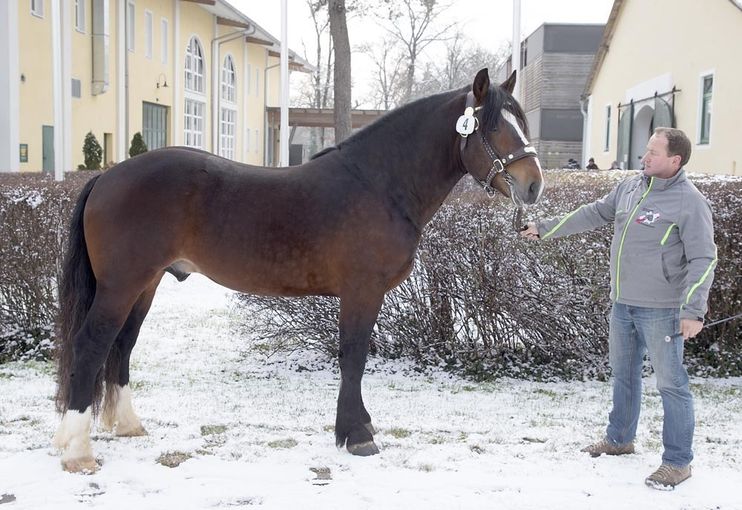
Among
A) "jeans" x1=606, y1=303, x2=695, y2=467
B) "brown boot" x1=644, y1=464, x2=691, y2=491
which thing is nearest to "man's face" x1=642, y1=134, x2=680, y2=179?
"jeans" x1=606, y1=303, x2=695, y2=467

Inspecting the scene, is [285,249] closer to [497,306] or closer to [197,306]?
[497,306]

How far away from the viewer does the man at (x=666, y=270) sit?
12.5ft

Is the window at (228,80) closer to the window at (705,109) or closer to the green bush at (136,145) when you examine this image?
the green bush at (136,145)

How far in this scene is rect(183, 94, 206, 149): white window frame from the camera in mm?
28969

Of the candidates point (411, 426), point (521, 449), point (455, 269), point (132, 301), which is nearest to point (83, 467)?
point (132, 301)

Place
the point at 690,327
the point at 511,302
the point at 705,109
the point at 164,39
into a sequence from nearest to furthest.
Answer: the point at 690,327 < the point at 511,302 < the point at 705,109 < the point at 164,39

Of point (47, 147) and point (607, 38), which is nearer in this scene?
point (47, 147)

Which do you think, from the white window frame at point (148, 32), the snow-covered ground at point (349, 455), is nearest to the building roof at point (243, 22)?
the white window frame at point (148, 32)

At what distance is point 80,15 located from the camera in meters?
20.8

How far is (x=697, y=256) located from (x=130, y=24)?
75.3 ft

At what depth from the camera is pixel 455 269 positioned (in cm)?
616

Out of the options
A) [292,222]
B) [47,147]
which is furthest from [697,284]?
[47,147]

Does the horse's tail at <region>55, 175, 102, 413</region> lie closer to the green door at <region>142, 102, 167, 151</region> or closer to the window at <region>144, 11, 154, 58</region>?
the green door at <region>142, 102, 167, 151</region>

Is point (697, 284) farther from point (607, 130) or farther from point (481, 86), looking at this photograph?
point (607, 130)
